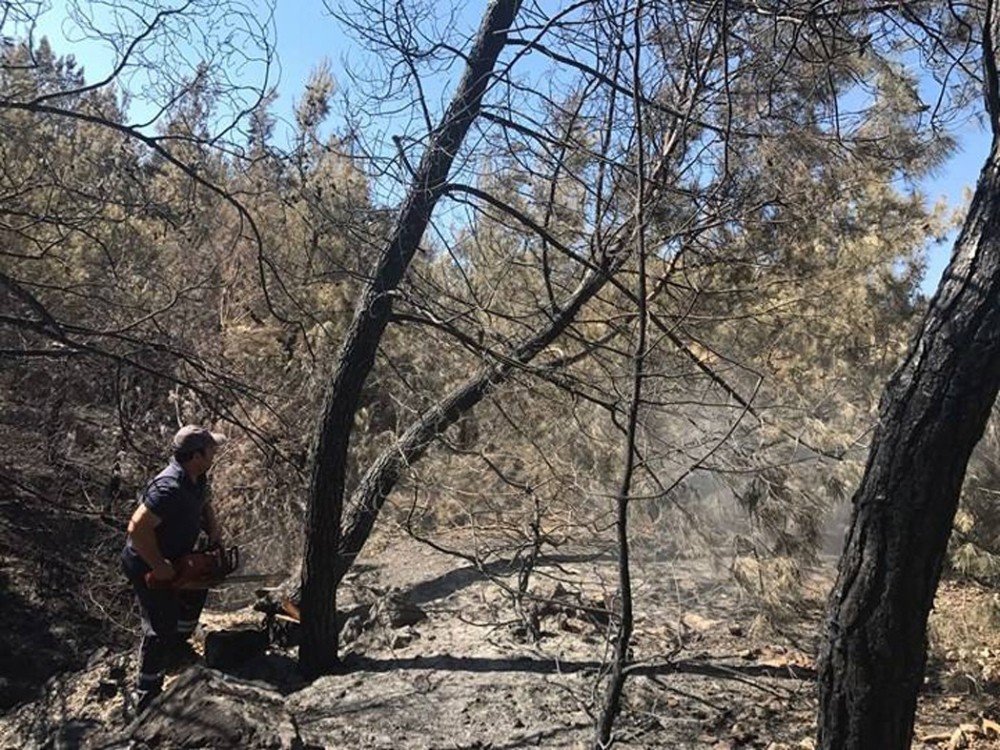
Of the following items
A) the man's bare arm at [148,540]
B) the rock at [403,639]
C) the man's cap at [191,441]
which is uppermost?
the man's cap at [191,441]

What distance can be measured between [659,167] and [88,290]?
5607 millimetres

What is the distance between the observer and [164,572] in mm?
4641

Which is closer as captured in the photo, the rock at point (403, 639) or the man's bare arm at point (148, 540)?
the man's bare arm at point (148, 540)

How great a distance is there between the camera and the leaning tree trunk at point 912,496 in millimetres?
2596

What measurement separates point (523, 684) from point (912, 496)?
3040 millimetres

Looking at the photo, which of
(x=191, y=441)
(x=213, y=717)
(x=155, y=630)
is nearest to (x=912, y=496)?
(x=213, y=717)

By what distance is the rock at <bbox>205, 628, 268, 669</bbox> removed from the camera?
5574 mm

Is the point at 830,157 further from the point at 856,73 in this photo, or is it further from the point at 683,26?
the point at 683,26

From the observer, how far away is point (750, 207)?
4.81 metres

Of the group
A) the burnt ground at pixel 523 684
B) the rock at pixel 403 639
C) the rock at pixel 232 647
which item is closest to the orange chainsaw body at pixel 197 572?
the burnt ground at pixel 523 684

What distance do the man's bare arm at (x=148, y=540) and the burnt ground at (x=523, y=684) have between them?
59 centimetres

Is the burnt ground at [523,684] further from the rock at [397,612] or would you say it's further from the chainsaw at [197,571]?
the chainsaw at [197,571]

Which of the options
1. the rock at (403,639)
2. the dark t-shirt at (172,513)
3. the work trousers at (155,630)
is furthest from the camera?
the rock at (403,639)

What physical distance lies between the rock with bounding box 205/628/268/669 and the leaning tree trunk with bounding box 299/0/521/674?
0.47 meters
